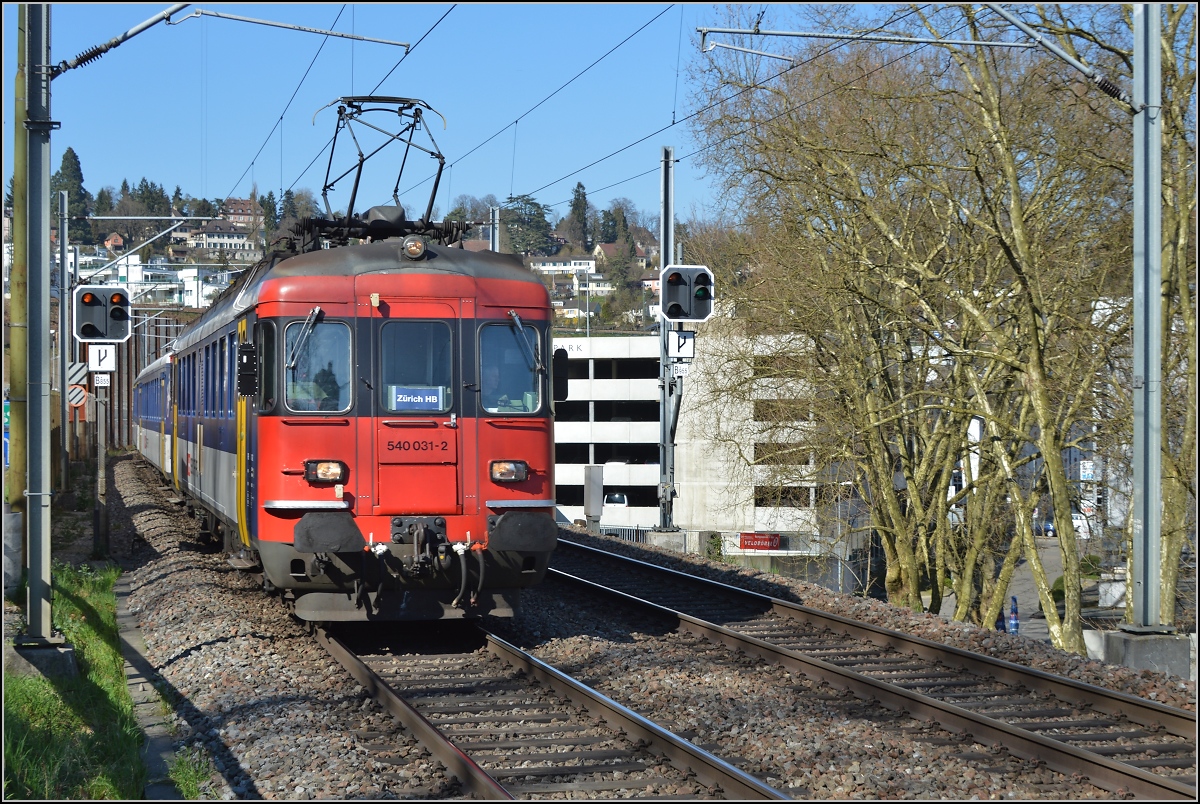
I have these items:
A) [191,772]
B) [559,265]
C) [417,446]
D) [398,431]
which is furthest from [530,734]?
[559,265]

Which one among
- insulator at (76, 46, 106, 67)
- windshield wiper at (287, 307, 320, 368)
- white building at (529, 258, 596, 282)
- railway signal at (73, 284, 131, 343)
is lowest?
windshield wiper at (287, 307, 320, 368)

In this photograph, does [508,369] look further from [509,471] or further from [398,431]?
[398,431]

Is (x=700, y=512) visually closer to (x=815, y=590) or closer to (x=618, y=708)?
(x=815, y=590)

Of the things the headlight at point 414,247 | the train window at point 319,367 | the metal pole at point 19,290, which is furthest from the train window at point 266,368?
the metal pole at point 19,290

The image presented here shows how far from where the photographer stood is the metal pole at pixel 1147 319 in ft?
33.9

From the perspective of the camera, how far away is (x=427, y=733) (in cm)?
770

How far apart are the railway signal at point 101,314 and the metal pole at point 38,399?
4669 millimetres

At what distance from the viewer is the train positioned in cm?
1034

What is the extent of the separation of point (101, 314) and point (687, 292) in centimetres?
698

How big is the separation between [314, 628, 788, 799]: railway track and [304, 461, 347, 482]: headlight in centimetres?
144

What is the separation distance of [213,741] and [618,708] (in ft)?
8.49

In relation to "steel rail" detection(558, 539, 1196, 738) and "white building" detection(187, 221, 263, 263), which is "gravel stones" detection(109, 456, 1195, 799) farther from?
"white building" detection(187, 221, 263, 263)

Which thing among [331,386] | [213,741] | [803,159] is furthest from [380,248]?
[803,159]

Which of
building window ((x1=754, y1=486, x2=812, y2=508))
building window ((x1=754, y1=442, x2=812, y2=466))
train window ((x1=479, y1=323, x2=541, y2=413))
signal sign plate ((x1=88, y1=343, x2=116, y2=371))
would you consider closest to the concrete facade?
building window ((x1=754, y1=486, x2=812, y2=508))
